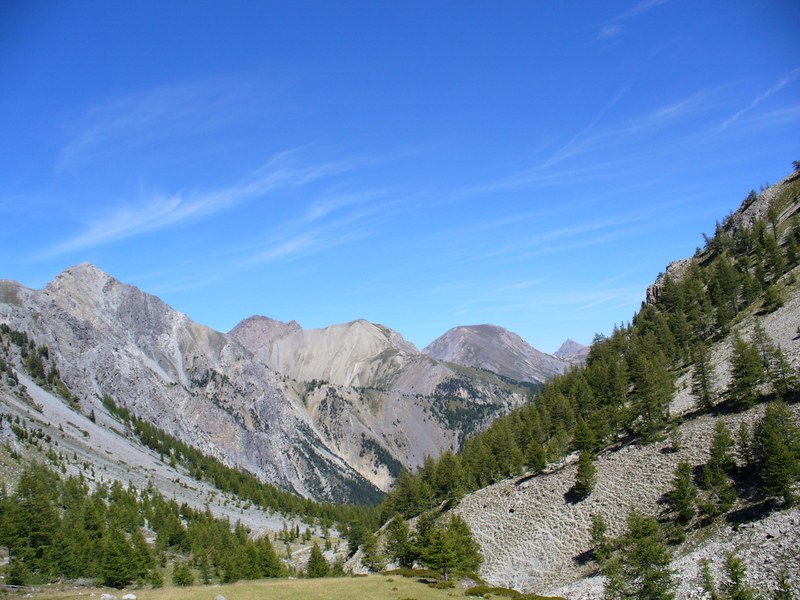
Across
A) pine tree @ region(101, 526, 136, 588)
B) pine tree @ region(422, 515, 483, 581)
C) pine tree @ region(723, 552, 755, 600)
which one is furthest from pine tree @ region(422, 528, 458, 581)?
pine tree @ region(101, 526, 136, 588)

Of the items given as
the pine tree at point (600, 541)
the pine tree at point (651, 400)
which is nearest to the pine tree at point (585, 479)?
the pine tree at point (600, 541)

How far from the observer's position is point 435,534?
6994 centimetres

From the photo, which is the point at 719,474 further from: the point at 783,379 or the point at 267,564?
the point at 267,564

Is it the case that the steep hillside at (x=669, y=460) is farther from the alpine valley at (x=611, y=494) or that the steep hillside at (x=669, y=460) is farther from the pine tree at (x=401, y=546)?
the pine tree at (x=401, y=546)

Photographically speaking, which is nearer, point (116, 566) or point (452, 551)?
point (452, 551)

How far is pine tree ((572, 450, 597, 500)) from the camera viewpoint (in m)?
76.2

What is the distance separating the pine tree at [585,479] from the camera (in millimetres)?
76188

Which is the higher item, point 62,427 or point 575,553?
point 62,427

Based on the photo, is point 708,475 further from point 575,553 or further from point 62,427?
point 62,427

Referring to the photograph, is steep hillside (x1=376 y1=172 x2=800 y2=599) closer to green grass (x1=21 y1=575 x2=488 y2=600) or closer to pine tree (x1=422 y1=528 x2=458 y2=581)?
pine tree (x1=422 y1=528 x2=458 y2=581)

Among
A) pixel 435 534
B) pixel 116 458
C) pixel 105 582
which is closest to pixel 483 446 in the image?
pixel 435 534

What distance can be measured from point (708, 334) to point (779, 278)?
22.7m

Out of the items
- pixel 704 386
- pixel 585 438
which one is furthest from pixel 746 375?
pixel 585 438

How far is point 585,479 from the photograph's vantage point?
251 ft
